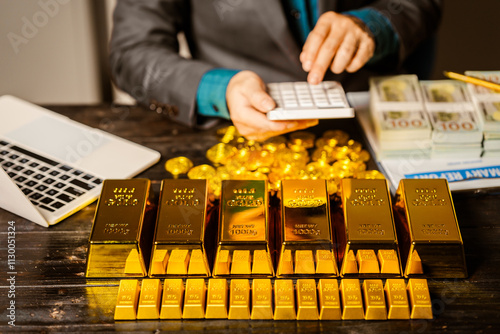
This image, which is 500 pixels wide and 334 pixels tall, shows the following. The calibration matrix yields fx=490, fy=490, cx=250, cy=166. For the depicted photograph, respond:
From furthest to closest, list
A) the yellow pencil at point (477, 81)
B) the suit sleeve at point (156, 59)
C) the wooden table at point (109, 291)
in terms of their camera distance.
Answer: the suit sleeve at point (156, 59) < the yellow pencil at point (477, 81) < the wooden table at point (109, 291)

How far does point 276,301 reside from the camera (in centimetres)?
68

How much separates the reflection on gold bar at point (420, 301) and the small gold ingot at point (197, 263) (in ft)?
0.98

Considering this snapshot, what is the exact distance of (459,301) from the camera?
70 cm

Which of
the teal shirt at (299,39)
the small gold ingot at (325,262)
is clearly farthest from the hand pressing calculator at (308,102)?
the small gold ingot at (325,262)

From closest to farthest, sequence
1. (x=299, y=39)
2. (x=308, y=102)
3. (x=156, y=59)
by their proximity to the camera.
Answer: (x=308, y=102)
(x=156, y=59)
(x=299, y=39)

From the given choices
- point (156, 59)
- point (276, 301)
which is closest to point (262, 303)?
point (276, 301)

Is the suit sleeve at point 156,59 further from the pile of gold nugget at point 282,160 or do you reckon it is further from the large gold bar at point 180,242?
the large gold bar at point 180,242

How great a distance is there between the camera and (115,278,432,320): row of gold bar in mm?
676

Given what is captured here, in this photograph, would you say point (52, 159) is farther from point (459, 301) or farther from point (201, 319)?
point (459, 301)

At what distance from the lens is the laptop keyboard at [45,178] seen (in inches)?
35.4

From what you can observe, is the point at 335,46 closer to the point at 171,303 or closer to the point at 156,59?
the point at 156,59

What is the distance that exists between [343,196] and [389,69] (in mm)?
780

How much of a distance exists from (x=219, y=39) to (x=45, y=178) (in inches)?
27.8

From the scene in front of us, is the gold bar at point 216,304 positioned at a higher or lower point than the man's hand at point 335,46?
lower
